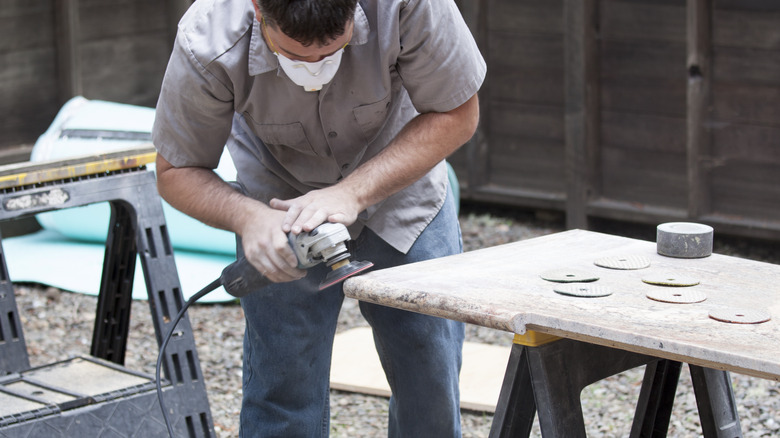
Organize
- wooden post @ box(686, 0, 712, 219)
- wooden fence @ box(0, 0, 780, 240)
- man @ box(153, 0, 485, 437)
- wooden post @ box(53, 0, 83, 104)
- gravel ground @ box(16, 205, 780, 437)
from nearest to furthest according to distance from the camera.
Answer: man @ box(153, 0, 485, 437) < gravel ground @ box(16, 205, 780, 437) < wooden post @ box(686, 0, 712, 219) < wooden fence @ box(0, 0, 780, 240) < wooden post @ box(53, 0, 83, 104)

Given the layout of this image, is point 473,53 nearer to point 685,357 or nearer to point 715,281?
point 715,281

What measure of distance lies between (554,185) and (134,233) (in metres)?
3.22

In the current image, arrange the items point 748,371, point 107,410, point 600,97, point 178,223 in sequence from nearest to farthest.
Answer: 1. point 748,371
2. point 107,410
3. point 178,223
4. point 600,97

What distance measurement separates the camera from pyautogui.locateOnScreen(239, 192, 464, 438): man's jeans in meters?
2.38

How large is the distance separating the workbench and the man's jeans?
29cm

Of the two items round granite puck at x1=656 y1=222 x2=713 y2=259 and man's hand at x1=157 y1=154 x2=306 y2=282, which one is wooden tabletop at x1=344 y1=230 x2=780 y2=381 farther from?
man's hand at x1=157 y1=154 x2=306 y2=282

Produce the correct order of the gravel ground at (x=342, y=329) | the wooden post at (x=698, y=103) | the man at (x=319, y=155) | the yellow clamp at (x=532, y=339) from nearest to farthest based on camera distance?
the yellow clamp at (x=532, y=339) → the man at (x=319, y=155) → the gravel ground at (x=342, y=329) → the wooden post at (x=698, y=103)

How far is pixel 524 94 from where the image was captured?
18.9ft

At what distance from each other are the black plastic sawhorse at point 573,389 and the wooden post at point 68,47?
13.9 feet

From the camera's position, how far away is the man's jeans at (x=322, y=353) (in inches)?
93.7

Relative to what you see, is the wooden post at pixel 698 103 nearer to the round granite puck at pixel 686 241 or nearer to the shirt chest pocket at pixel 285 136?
the round granite puck at pixel 686 241

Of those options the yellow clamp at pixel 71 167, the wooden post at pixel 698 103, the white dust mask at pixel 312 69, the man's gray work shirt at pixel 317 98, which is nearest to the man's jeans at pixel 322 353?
→ the man's gray work shirt at pixel 317 98

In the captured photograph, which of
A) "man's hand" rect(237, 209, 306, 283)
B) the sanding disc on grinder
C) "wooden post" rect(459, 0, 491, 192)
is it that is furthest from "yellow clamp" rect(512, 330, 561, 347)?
"wooden post" rect(459, 0, 491, 192)

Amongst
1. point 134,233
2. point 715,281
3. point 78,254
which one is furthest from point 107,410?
point 78,254
